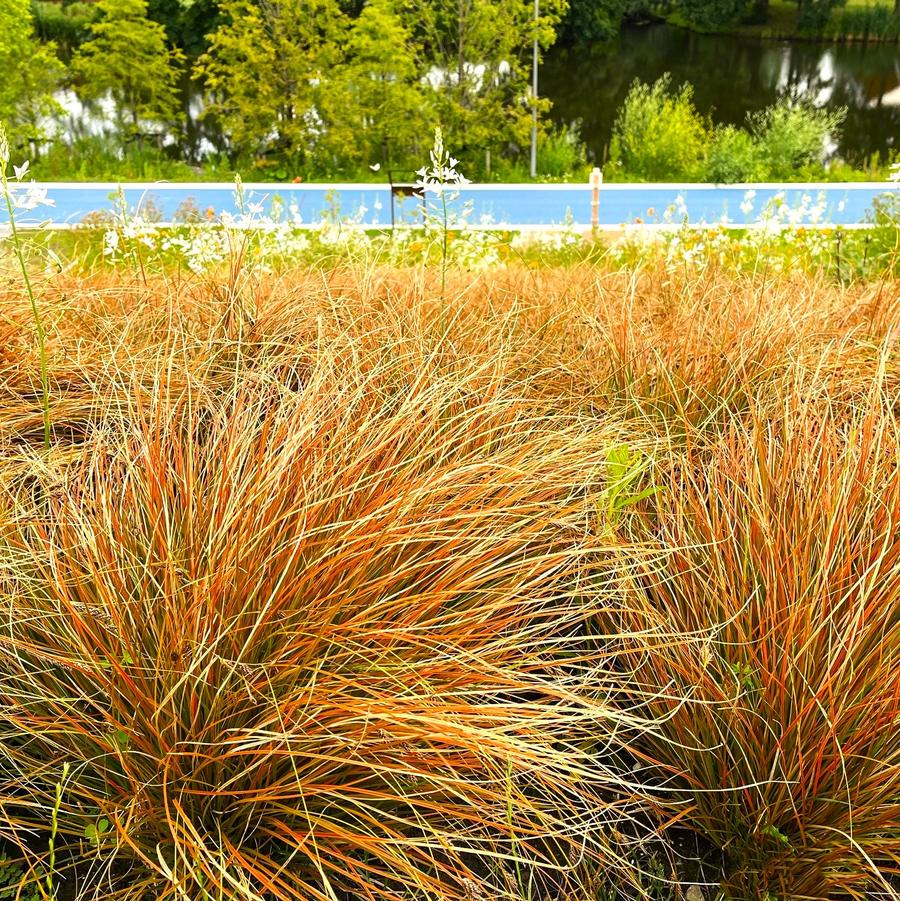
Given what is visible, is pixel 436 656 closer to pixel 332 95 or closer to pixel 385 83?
pixel 332 95

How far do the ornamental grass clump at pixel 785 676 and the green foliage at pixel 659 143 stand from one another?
18.1 meters

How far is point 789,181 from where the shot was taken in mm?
18422

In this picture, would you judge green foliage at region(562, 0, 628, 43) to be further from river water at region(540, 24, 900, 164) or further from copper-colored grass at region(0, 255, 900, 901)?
copper-colored grass at region(0, 255, 900, 901)

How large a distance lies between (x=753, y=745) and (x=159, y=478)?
143 cm

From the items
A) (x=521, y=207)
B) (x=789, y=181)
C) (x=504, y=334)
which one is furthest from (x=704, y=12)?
(x=504, y=334)

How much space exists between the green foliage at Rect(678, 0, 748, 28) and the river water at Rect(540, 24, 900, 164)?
2.66 feet

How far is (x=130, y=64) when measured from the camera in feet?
67.2

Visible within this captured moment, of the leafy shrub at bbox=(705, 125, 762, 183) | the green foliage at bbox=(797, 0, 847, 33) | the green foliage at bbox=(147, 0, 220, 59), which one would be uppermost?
the green foliage at bbox=(797, 0, 847, 33)

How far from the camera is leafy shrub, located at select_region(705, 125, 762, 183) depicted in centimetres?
1784

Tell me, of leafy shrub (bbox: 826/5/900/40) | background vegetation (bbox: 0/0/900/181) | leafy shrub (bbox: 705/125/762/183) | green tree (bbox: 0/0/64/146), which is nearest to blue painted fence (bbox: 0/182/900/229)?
leafy shrub (bbox: 705/125/762/183)

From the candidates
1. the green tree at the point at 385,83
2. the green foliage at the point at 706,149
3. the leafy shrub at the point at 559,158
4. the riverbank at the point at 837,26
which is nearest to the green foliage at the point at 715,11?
the riverbank at the point at 837,26

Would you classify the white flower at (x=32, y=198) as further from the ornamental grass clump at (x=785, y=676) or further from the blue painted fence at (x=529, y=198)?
the blue painted fence at (x=529, y=198)

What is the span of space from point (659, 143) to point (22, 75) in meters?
14.0

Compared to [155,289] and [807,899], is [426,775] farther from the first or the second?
[155,289]
